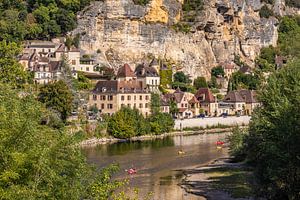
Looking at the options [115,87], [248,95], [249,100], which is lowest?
[249,100]

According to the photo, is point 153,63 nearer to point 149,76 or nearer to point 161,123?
point 149,76

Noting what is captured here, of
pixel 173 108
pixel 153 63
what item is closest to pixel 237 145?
pixel 173 108

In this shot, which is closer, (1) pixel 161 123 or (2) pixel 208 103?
(1) pixel 161 123

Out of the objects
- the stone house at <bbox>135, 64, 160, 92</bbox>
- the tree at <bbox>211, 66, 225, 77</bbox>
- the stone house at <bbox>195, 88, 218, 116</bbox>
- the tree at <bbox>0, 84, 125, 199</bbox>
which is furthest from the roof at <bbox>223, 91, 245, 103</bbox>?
the tree at <bbox>0, 84, 125, 199</bbox>

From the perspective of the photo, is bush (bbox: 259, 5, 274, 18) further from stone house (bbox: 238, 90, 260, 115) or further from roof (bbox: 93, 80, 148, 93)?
roof (bbox: 93, 80, 148, 93)

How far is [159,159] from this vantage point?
3891 centimetres

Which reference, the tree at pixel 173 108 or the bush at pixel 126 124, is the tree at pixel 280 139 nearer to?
the bush at pixel 126 124

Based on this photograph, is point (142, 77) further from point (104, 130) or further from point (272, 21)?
point (272, 21)

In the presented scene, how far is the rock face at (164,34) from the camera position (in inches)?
2857

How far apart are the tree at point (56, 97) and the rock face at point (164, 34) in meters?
20.5

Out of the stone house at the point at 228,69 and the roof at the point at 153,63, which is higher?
the roof at the point at 153,63

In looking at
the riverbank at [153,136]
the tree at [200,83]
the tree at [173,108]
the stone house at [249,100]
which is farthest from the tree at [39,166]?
the tree at [200,83]

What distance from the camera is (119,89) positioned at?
192ft

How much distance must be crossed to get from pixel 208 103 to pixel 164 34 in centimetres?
1300
